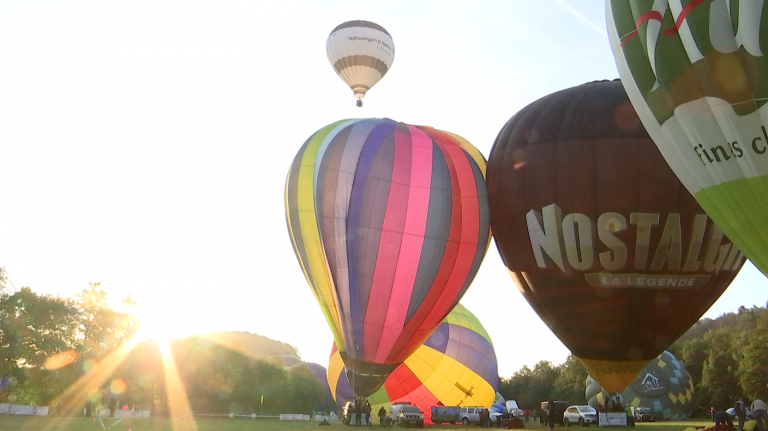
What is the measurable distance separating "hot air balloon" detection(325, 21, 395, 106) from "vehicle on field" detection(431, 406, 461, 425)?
36.3 feet

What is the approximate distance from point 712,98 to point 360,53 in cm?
1490

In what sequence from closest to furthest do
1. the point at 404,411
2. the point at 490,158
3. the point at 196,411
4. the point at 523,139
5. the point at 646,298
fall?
the point at 646,298 < the point at 523,139 < the point at 490,158 < the point at 404,411 < the point at 196,411

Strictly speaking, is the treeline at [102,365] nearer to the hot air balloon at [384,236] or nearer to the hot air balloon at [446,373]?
the hot air balloon at [446,373]

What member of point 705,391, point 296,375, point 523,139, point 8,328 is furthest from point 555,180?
point 296,375

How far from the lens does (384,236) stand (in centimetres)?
1703

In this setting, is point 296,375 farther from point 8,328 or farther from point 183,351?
point 8,328

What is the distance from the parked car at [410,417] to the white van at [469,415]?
12.2 feet

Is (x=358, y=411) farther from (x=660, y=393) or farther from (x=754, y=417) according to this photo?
(x=660, y=393)

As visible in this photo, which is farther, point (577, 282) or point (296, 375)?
point (296, 375)

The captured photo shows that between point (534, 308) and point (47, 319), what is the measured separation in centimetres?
2854

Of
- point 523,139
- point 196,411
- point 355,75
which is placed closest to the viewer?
point 523,139

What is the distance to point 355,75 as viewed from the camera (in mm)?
23016

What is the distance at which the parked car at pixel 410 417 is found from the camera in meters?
20.2

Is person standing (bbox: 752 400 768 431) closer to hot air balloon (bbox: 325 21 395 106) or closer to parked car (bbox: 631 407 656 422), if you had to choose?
hot air balloon (bbox: 325 21 395 106)
